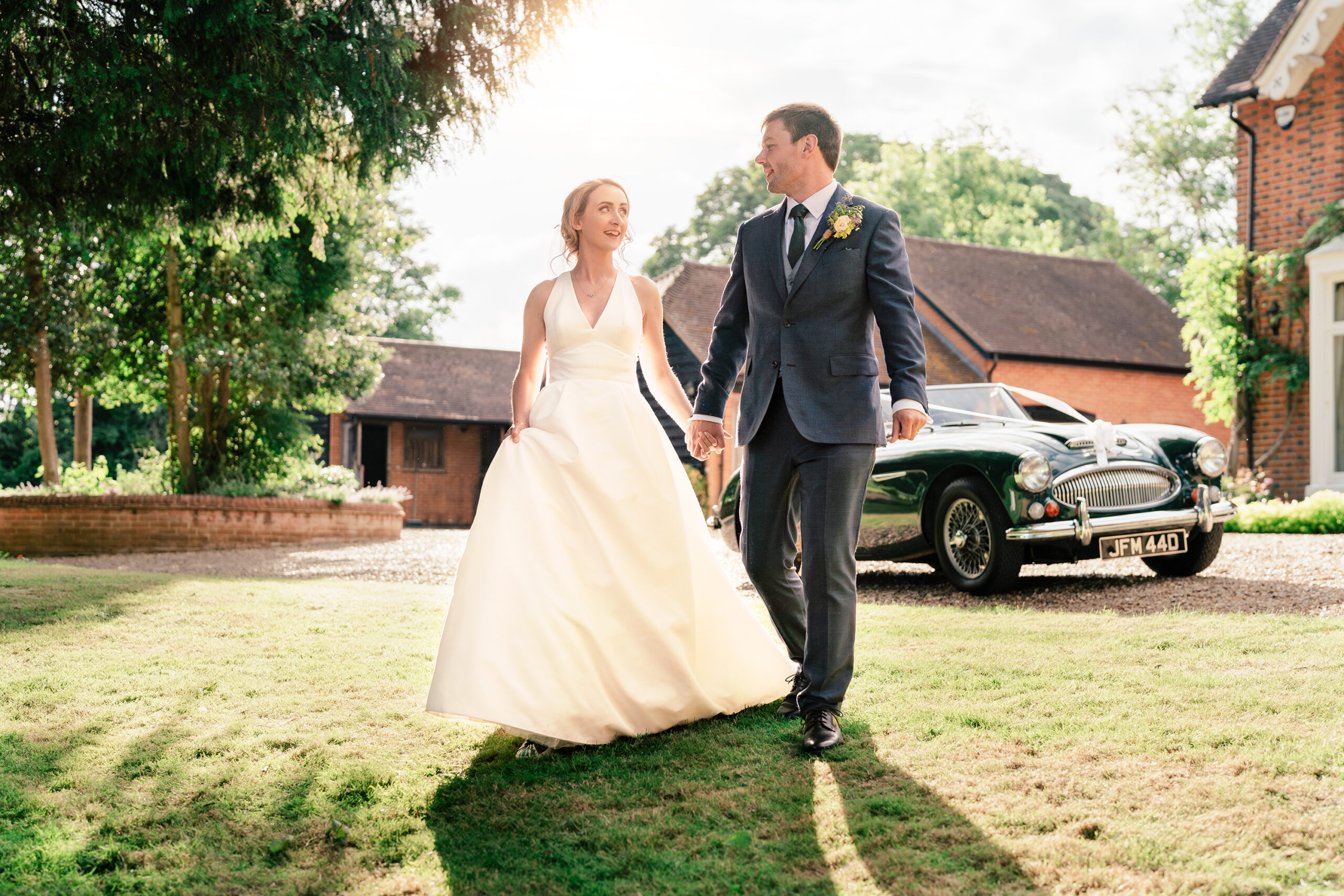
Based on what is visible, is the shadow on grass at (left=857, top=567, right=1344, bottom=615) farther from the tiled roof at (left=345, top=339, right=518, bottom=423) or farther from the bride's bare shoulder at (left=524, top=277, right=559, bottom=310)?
the tiled roof at (left=345, top=339, right=518, bottom=423)

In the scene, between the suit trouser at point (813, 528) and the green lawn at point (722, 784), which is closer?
the green lawn at point (722, 784)

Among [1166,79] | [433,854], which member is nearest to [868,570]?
[433,854]

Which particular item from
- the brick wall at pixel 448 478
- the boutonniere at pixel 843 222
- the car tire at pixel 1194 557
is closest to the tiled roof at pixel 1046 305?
the brick wall at pixel 448 478

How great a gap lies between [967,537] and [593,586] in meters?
4.72

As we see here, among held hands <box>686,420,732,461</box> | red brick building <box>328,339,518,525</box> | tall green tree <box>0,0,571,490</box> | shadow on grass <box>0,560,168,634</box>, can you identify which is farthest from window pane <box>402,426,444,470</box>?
held hands <box>686,420,732,461</box>

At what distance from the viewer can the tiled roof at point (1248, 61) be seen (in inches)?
592

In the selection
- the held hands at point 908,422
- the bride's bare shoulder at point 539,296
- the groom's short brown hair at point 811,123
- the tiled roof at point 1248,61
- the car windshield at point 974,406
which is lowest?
the held hands at point 908,422

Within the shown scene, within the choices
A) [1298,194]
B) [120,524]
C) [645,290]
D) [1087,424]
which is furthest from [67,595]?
[1298,194]

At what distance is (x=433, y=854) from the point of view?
9.36 feet

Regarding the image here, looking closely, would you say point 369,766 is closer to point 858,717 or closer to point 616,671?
point 616,671

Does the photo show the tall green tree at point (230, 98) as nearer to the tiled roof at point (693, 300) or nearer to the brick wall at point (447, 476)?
the tiled roof at point (693, 300)

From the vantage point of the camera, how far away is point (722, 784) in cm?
328

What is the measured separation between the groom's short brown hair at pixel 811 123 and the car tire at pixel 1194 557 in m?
5.19

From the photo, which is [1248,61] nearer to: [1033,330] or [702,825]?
[1033,330]
